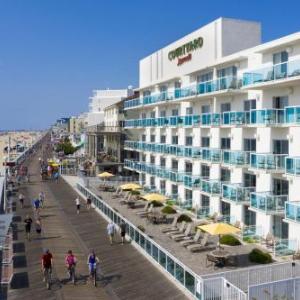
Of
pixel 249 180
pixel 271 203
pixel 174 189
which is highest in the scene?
pixel 249 180

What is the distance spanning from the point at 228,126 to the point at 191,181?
7034mm

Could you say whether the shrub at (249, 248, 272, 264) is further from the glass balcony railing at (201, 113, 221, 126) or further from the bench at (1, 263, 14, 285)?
the glass balcony railing at (201, 113, 221, 126)

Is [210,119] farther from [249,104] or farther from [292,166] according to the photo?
[292,166]

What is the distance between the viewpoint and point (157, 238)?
27.5m

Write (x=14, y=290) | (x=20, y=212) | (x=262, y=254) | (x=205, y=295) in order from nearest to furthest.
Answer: (x=205, y=295), (x=14, y=290), (x=262, y=254), (x=20, y=212)

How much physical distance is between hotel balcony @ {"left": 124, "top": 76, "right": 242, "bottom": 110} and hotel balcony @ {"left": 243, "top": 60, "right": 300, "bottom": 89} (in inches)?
115

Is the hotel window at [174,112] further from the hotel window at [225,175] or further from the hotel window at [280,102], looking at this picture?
the hotel window at [280,102]

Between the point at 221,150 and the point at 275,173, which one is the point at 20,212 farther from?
the point at 275,173

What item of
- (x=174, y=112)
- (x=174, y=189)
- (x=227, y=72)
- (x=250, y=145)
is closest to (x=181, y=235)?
(x=250, y=145)

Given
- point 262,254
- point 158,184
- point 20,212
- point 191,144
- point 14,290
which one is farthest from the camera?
point 158,184

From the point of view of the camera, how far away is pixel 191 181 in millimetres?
37188

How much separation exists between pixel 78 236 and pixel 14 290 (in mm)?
9515

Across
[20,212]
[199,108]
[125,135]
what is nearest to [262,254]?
[199,108]

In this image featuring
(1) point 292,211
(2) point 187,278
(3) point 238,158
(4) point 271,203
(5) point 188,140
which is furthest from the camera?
(5) point 188,140
